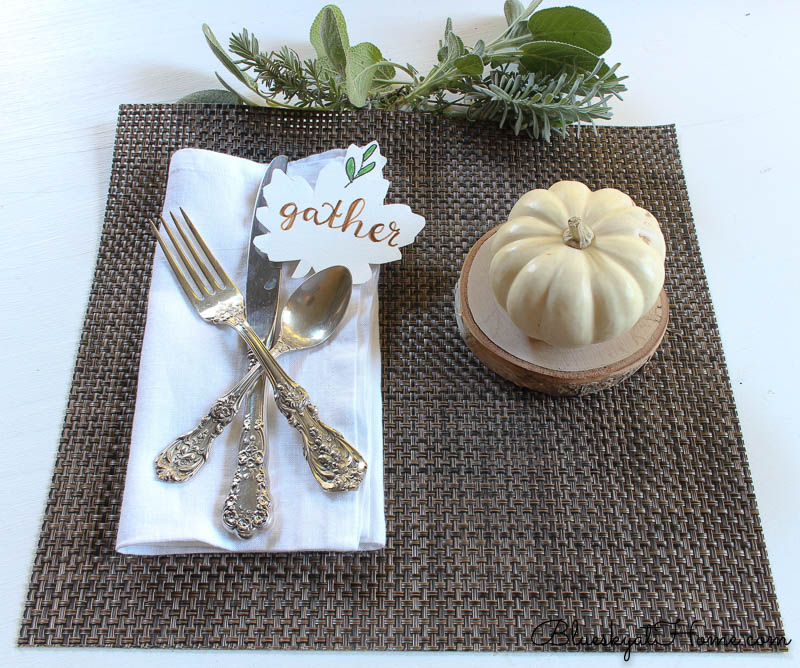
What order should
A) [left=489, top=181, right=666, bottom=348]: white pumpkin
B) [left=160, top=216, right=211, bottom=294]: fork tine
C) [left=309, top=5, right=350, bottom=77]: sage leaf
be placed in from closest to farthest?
[left=489, top=181, right=666, bottom=348]: white pumpkin < [left=160, top=216, right=211, bottom=294]: fork tine < [left=309, top=5, right=350, bottom=77]: sage leaf

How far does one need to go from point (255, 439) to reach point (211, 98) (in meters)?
0.46

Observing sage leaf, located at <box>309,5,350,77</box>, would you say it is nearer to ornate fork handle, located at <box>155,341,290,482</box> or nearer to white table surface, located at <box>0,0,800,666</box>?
white table surface, located at <box>0,0,800,666</box>

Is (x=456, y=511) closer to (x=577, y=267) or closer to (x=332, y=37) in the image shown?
(x=577, y=267)

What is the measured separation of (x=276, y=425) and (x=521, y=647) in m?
0.29

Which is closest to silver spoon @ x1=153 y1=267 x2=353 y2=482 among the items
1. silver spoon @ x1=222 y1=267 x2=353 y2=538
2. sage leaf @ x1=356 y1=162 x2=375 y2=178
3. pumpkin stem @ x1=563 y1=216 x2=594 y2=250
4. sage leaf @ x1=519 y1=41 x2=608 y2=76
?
silver spoon @ x1=222 y1=267 x2=353 y2=538

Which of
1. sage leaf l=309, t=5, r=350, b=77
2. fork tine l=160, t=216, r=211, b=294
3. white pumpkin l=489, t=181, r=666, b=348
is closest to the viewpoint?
white pumpkin l=489, t=181, r=666, b=348

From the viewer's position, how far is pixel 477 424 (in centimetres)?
64

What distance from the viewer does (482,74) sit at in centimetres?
77

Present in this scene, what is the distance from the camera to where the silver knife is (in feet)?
1.83

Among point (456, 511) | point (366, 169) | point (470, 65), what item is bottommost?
point (456, 511)

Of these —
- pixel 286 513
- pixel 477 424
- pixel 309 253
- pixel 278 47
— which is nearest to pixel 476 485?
pixel 477 424

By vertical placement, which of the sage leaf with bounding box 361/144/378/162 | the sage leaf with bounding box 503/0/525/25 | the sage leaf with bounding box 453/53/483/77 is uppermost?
the sage leaf with bounding box 503/0/525/25

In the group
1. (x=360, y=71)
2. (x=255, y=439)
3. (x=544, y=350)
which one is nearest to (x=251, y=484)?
(x=255, y=439)

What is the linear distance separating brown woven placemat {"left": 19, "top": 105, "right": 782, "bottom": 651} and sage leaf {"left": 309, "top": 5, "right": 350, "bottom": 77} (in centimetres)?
19
